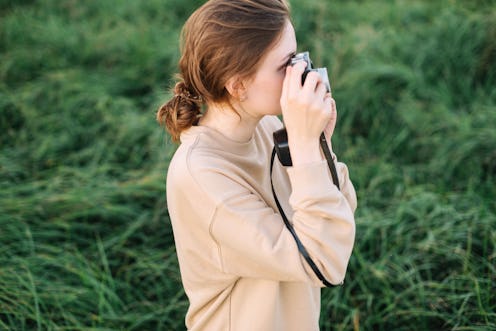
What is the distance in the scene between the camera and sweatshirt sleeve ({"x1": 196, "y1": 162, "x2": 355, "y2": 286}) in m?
1.25

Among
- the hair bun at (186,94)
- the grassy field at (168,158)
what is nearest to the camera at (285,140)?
the hair bun at (186,94)

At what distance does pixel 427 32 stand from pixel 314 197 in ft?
10.4

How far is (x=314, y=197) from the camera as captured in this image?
125 cm

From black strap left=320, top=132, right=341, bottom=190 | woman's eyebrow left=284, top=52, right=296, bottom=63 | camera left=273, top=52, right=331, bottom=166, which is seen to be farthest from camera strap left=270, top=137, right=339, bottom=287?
woman's eyebrow left=284, top=52, right=296, bottom=63

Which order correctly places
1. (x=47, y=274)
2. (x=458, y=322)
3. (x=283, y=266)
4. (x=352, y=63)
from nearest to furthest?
(x=283, y=266) → (x=458, y=322) → (x=47, y=274) → (x=352, y=63)

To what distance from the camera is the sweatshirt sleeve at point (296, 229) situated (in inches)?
49.0

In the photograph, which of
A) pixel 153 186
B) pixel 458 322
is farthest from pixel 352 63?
pixel 458 322

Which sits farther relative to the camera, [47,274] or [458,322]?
[47,274]

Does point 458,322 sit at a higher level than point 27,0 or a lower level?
lower

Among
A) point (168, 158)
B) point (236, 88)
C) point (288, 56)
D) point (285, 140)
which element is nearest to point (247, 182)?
point (285, 140)

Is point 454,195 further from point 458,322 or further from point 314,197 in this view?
point 314,197

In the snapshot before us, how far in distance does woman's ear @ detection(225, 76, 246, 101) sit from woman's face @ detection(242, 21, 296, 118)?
1 cm

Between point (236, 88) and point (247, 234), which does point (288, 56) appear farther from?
point (247, 234)

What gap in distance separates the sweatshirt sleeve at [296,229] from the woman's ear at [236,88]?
0.82ft
